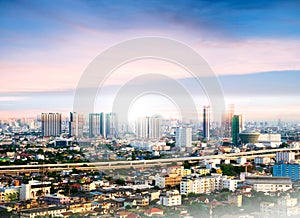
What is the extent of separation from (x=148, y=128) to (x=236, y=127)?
101 inches

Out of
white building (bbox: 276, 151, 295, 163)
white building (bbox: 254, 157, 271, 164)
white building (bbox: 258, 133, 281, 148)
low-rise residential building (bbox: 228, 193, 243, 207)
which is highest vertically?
white building (bbox: 258, 133, 281, 148)

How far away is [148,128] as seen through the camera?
815 cm

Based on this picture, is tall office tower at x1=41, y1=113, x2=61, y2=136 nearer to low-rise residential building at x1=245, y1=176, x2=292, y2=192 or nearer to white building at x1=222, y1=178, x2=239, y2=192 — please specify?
white building at x1=222, y1=178, x2=239, y2=192

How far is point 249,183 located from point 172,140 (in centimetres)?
357

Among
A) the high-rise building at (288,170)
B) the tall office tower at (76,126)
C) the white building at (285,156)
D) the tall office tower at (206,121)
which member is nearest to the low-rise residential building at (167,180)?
the tall office tower at (206,121)

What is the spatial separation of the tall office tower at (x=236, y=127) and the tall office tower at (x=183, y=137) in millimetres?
931

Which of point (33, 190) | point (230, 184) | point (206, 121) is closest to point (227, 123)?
point (206, 121)

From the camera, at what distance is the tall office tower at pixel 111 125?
6.57 m

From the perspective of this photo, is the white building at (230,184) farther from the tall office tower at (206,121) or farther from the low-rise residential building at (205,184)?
the tall office tower at (206,121)

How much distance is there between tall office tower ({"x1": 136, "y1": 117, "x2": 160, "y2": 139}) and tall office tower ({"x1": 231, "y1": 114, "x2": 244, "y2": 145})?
144 cm

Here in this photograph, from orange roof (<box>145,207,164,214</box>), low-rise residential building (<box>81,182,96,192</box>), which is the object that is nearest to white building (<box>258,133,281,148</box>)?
low-rise residential building (<box>81,182,96,192</box>)

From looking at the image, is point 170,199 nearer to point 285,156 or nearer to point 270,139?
point 285,156

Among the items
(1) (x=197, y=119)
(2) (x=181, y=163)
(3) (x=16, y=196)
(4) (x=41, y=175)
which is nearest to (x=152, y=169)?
(2) (x=181, y=163)

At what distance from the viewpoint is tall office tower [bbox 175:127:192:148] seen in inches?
309
